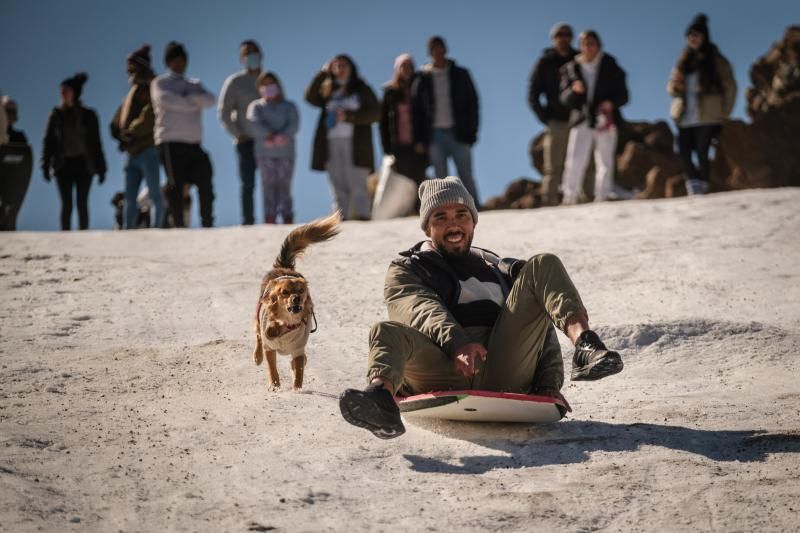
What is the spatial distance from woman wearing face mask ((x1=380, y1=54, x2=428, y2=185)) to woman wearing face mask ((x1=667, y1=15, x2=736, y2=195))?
9.55ft

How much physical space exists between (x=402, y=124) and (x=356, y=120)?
521 mm

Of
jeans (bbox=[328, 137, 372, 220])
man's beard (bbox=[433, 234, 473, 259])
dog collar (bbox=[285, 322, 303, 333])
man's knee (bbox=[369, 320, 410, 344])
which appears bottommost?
dog collar (bbox=[285, 322, 303, 333])

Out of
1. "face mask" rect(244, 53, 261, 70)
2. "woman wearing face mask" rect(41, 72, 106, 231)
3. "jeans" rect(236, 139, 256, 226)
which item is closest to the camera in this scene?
"jeans" rect(236, 139, 256, 226)

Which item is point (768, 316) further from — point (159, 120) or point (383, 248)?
point (159, 120)

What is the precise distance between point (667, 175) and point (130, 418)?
77.3 ft

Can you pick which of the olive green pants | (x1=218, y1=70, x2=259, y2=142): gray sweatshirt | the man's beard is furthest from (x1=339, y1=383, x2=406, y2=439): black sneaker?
(x1=218, y1=70, x2=259, y2=142): gray sweatshirt

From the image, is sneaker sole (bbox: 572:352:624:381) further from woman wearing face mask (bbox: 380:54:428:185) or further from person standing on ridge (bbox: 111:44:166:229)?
person standing on ridge (bbox: 111:44:166:229)

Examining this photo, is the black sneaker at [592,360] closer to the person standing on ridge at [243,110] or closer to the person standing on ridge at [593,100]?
the person standing on ridge at [593,100]

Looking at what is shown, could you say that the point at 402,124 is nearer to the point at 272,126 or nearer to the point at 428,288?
the point at 272,126

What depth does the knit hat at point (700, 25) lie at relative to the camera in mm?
11391

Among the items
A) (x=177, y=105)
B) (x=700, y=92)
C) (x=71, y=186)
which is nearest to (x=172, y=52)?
(x=177, y=105)

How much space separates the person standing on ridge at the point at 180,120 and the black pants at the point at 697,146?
5.29 meters

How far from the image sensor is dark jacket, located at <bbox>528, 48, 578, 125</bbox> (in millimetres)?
11453

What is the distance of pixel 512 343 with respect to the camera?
473cm
